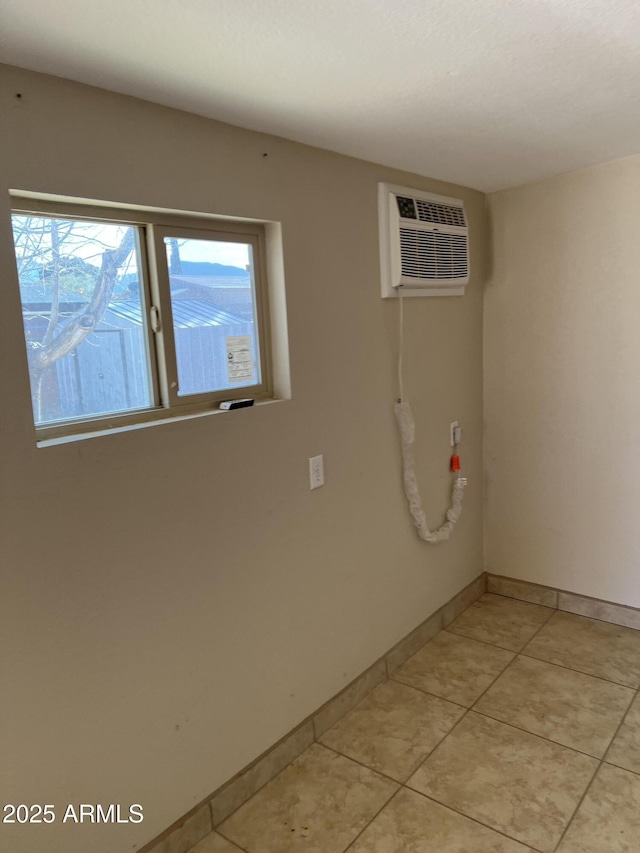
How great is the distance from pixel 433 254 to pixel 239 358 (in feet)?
3.52

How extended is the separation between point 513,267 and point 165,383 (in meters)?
1.98

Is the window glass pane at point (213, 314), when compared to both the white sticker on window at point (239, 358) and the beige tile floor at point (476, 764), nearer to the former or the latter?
the white sticker on window at point (239, 358)

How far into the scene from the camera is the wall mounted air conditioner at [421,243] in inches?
93.8

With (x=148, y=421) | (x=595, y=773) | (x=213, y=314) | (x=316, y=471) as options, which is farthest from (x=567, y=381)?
(x=148, y=421)

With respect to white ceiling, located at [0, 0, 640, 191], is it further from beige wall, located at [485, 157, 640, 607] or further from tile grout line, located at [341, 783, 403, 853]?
tile grout line, located at [341, 783, 403, 853]

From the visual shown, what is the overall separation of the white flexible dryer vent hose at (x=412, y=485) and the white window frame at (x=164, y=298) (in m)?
0.68

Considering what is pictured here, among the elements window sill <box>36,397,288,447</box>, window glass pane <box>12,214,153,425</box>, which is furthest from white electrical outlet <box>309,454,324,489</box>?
window glass pane <box>12,214,153,425</box>

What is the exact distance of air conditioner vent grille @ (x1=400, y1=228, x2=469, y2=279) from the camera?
243cm

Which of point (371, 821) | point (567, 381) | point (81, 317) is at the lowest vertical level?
point (371, 821)

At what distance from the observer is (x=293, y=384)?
2061 mm

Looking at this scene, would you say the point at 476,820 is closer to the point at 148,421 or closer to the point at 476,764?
the point at 476,764

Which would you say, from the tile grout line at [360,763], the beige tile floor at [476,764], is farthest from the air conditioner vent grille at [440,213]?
the tile grout line at [360,763]

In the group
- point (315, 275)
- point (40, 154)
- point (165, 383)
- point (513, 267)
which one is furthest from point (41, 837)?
point (513, 267)

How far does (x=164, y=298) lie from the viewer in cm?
174
